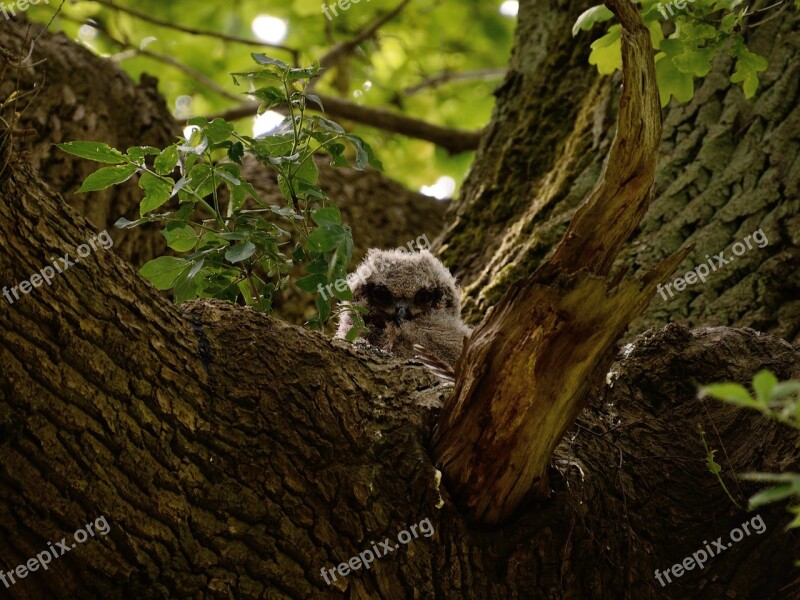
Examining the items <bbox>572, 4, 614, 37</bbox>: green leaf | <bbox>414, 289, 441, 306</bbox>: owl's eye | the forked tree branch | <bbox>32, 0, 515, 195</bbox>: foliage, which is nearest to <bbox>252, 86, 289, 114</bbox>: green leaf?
the forked tree branch

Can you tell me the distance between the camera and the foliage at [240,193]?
10.4 feet

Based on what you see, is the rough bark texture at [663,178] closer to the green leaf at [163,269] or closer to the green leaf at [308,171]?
the green leaf at [308,171]

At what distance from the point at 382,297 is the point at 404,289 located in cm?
15

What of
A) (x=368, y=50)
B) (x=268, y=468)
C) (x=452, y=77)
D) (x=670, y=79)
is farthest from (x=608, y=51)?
(x=452, y=77)

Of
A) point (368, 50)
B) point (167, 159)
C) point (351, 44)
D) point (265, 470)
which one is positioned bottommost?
point (265, 470)

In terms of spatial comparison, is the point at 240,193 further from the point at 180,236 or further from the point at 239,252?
the point at 239,252

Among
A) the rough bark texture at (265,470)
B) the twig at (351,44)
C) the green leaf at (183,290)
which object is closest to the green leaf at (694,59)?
the rough bark texture at (265,470)

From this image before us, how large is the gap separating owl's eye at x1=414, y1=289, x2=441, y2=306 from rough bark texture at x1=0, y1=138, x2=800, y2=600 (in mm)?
2101

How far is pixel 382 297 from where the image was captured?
5371 mm

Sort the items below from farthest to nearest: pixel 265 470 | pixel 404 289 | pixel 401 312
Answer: pixel 404 289 → pixel 401 312 → pixel 265 470

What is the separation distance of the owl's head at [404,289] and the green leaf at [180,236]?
194cm

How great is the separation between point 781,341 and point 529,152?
2.69 meters

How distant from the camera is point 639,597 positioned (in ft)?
9.54

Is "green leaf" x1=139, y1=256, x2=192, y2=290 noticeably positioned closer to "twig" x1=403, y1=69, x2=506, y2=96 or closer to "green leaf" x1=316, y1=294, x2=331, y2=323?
"green leaf" x1=316, y1=294, x2=331, y2=323
